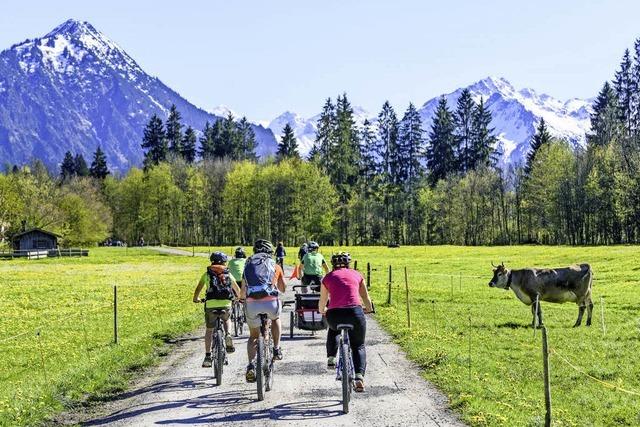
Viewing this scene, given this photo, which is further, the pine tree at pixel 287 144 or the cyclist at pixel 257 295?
the pine tree at pixel 287 144

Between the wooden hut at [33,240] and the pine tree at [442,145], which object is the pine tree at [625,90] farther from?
the wooden hut at [33,240]

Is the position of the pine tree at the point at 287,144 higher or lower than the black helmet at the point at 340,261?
higher

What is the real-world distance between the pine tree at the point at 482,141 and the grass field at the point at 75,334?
288 ft

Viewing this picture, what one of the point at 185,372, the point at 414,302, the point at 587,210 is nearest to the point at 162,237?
the point at 587,210

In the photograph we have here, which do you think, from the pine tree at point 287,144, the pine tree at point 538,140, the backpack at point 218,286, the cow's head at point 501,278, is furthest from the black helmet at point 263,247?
the pine tree at point 287,144

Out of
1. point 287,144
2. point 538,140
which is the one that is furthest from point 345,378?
point 287,144

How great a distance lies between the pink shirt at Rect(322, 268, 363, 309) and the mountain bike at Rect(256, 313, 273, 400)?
1407mm

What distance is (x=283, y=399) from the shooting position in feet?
40.4

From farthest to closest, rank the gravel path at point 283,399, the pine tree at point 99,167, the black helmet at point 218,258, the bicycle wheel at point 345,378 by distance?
1. the pine tree at point 99,167
2. the black helmet at point 218,258
3. the bicycle wheel at point 345,378
4. the gravel path at point 283,399

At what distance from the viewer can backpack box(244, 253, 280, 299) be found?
12.4 metres

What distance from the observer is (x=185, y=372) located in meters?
15.2

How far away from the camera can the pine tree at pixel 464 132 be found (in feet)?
433

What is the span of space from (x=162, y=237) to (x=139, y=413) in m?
125

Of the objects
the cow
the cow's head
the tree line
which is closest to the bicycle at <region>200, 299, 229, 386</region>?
the cow
